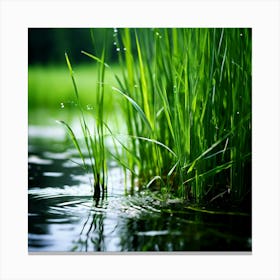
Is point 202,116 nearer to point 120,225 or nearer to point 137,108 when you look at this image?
point 137,108

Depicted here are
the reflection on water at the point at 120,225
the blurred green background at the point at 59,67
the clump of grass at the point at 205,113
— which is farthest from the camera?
the blurred green background at the point at 59,67

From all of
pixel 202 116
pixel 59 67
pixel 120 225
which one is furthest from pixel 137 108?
pixel 59 67

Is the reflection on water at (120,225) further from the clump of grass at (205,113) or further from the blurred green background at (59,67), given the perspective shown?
the blurred green background at (59,67)

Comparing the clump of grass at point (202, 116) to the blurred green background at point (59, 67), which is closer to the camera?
the clump of grass at point (202, 116)

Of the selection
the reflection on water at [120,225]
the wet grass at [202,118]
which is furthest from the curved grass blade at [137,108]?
the reflection on water at [120,225]

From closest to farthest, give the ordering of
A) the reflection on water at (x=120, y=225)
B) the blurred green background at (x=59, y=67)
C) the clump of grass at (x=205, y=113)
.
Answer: the reflection on water at (x=120, y=225) < the clump of grass at (x=205, y=113) < the blurred green background at (x=59, y=67)

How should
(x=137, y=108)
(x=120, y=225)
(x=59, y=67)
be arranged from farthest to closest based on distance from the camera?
1. (x=59, y=67)
2. (x=137, y=108)
3. (x=120, y=225)

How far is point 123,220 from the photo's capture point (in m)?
2.40

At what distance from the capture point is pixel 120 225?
7.82ft

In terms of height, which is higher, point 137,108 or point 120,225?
point 137,108

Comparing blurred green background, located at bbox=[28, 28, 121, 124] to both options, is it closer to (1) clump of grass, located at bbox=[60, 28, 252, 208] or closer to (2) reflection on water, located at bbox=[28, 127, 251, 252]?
(1) clump of grass, located at bbox=[60, 28, 252, 208]

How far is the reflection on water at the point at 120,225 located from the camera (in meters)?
2.34
